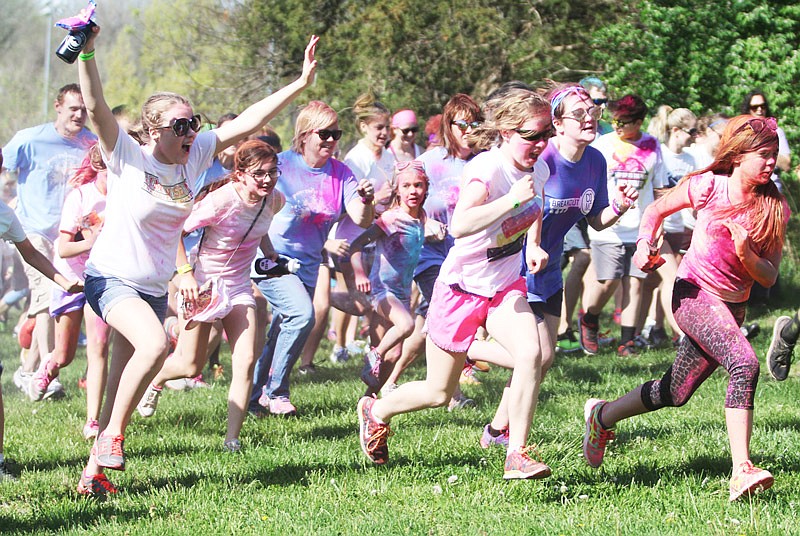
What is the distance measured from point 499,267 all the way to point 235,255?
1945 mm

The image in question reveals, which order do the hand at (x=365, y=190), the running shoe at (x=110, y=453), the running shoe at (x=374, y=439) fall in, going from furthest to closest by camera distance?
the hand at (x=365, y=190) → the running shoe at (x=374, y=439) → the running shoe at (x=110, y=453)

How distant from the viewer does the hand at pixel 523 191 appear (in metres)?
4.88

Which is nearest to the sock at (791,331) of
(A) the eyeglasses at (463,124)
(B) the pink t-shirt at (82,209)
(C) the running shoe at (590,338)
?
(A) the eyeglasses at (463,124)

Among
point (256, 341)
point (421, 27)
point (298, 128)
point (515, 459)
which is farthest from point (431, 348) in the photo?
point (421, 27)

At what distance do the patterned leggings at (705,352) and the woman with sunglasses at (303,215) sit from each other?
2.68 metres

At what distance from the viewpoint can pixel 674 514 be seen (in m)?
4.66

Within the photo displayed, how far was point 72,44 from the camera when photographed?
460 cm

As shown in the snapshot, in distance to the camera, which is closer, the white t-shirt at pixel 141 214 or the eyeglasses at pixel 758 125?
the eyeglasses at pixel 758 125

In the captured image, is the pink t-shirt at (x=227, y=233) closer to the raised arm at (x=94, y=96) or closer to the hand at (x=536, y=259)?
the raised arm at (x=94, y=96)

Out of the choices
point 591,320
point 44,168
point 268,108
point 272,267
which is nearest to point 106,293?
point 268,108

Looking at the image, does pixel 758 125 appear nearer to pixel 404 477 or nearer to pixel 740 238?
pixel 740 238

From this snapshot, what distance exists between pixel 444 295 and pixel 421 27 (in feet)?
41.5

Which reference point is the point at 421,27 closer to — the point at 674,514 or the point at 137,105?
the point at 674,514

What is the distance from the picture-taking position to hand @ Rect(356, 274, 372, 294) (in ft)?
25.6
